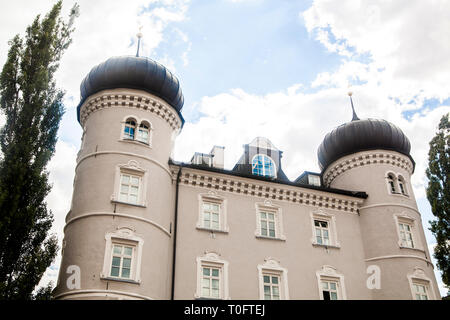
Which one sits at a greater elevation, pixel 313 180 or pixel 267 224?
pixel 313 180

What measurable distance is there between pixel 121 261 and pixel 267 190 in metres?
8.35

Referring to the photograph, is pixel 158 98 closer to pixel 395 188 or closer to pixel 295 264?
pixel 295 264

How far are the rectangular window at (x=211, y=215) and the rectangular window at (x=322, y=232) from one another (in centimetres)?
529

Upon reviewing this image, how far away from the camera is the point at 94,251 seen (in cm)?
1816

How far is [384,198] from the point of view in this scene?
82.5 ft

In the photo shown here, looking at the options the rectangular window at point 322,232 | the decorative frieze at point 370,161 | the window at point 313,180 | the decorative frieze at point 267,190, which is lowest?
the rectangular window at point 322,232

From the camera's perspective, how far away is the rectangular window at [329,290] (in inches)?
863

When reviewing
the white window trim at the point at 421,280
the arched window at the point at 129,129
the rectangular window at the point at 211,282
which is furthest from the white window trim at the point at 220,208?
the white window trim at the point at 421,280

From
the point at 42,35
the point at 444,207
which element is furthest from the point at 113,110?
the point at 444,207

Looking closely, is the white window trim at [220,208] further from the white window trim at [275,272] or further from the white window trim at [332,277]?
the white window trim at [332,277]

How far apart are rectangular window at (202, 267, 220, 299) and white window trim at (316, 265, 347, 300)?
16.5 feet

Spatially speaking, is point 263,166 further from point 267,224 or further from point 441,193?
point 441,193

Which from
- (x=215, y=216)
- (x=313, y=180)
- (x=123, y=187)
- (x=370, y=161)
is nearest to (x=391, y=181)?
(x=370, y=161)

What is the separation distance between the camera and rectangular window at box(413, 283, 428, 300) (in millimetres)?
22938
